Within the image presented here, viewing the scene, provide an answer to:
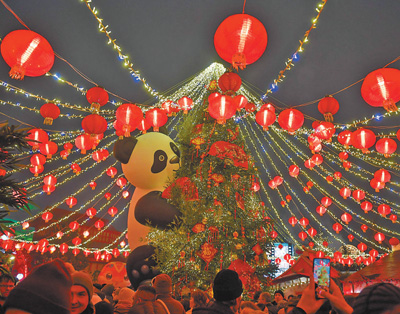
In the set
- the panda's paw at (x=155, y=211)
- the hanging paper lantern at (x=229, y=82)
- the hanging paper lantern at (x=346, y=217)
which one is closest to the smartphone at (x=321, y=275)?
the hanging paper lantern at (x=229, y=82)

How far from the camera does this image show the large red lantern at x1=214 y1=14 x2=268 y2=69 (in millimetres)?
4121

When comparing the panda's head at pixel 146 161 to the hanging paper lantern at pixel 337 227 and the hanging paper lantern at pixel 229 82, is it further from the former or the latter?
the hanging paper lantern at pixel 337 227

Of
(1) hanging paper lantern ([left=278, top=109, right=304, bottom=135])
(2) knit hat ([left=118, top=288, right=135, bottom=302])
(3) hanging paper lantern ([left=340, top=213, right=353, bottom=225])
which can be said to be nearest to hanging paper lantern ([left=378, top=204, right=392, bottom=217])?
(3) hanging paper lantern ([left=340, top=213, right=353, bottom=225])

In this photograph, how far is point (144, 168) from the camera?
8922 millimetres

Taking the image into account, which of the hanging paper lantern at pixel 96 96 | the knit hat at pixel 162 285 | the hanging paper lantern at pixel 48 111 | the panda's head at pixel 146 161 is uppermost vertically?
the hanging paper lantern at pixel 96 96

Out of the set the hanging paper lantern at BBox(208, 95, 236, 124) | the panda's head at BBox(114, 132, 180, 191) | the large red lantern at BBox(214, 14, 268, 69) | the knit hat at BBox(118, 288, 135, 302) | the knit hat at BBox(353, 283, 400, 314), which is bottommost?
the knit hat at BBox(118, 288, 135, 302)

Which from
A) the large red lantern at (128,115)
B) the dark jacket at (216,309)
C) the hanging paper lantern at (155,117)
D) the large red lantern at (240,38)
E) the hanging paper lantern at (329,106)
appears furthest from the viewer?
the hanging paper lantern at (155,117)

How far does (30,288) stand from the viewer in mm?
1216

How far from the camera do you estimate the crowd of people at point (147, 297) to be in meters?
1.19

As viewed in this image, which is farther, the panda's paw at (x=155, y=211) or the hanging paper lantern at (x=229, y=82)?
the panda's paw at (x=155, y=211)

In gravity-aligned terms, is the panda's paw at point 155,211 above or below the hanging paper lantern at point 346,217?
above

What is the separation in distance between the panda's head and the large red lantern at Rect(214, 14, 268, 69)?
5.13m

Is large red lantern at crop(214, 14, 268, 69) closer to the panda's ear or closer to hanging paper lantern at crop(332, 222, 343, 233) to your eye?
the panda's ear

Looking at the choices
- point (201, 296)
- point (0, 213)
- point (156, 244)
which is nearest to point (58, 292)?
point (0, 213)
